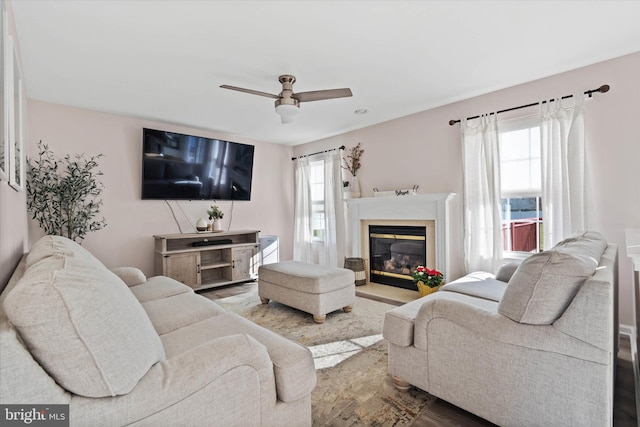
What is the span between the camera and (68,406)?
2.65ft

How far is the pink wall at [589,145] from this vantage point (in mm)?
2639

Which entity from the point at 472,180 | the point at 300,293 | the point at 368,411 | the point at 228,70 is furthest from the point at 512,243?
the point at 228,70

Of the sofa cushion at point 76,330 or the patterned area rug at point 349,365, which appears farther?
the patterned area rug at point 349,365

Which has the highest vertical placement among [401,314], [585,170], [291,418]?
[585,170]

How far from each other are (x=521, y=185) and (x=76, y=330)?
3.73m

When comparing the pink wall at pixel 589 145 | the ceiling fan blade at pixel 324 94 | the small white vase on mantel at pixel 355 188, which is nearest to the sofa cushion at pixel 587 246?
the pink wall at pixel 589 145

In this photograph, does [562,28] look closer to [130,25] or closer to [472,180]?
[472,180]

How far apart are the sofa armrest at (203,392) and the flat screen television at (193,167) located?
12.2 feet

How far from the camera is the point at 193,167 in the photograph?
14.9 ft

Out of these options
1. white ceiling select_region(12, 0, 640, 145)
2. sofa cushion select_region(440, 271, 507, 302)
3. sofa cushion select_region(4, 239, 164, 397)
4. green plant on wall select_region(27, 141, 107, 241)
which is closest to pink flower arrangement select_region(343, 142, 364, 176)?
white ceiling select_region(12, 0, 640, 145)

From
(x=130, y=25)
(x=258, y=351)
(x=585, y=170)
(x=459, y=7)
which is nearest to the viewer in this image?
(x=258, y=351)

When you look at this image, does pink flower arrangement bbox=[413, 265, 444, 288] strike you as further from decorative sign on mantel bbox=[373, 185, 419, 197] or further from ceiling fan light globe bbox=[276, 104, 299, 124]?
ceiling fan light globe bbox=[276, 104, 299, 124]

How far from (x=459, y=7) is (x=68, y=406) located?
2.70 meters

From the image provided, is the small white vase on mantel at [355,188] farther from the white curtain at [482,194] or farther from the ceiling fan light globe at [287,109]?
the ceiling fan light globe at [287,109]
